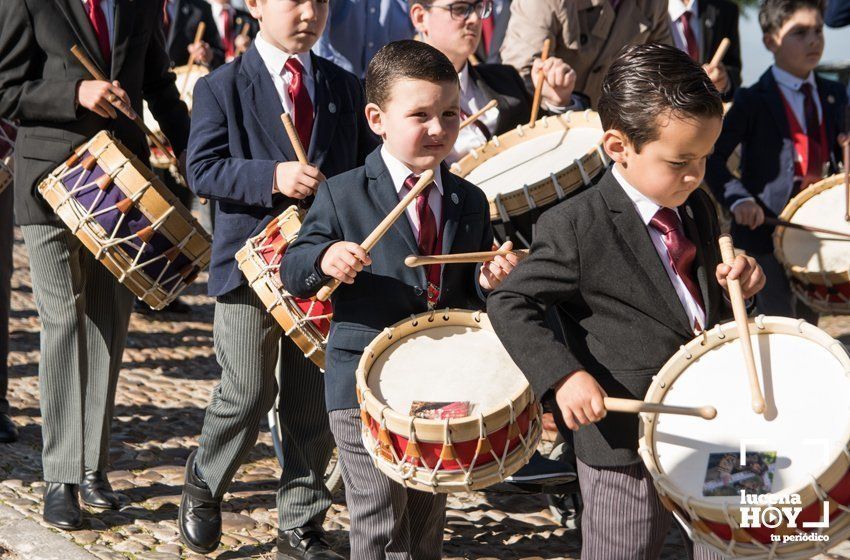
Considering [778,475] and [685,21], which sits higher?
[685,21]

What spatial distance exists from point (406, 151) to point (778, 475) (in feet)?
4.38

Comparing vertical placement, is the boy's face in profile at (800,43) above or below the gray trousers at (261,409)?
above

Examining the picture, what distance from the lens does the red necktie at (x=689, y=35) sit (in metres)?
6.89

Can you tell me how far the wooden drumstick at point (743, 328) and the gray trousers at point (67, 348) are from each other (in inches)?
103

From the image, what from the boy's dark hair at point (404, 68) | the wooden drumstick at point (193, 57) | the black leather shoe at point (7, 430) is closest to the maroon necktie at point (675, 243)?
the boy's dark hair at point (404, 68)

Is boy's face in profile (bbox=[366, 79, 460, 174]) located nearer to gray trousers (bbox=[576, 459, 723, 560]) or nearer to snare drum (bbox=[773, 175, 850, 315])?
gray trousers (bbox=[576, 459, 723, 560])

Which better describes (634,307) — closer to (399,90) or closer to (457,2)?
(399,90)

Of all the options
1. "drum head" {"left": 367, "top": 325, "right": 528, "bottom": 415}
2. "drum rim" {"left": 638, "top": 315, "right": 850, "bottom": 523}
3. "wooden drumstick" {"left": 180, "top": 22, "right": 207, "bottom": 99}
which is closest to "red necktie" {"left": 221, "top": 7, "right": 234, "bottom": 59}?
"wooden drumstick" {"left": 180, "top": 22, "right": 207, "bottom": 99}

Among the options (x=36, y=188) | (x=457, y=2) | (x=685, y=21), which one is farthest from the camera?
(x=685, y=21)

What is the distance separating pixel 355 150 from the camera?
166 inches

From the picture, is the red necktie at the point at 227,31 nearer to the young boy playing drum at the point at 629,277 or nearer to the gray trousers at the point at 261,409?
the gray trousers at the point at 261,409

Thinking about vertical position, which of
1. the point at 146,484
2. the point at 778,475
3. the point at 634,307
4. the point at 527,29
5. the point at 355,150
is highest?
the point at 527,29

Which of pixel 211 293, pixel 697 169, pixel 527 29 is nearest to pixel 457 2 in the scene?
pixel 527 29

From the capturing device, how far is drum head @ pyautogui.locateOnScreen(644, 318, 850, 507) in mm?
2600
